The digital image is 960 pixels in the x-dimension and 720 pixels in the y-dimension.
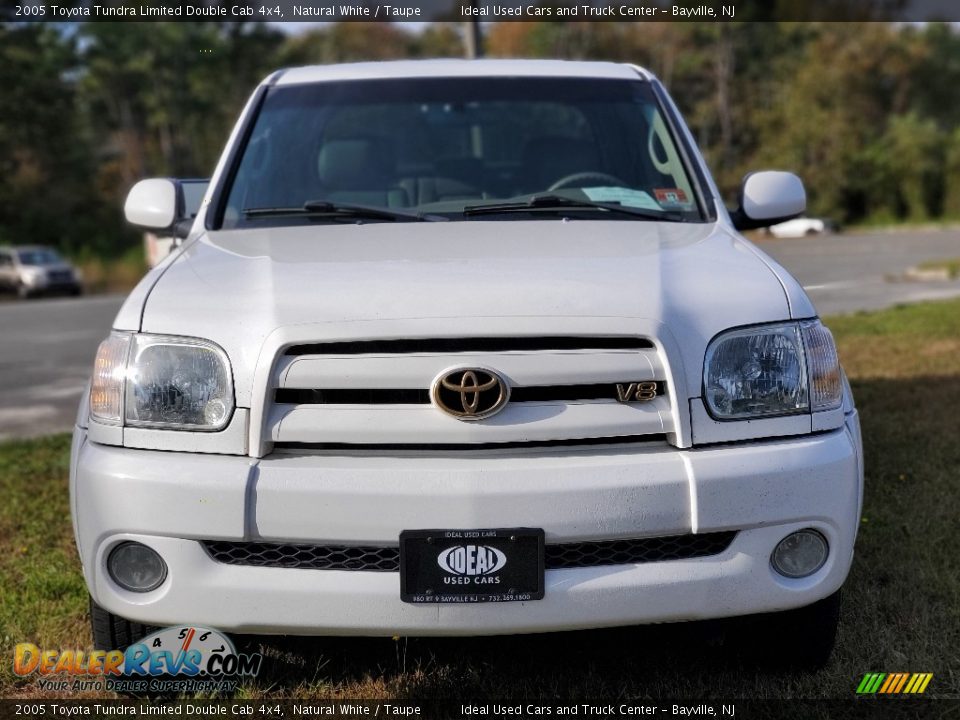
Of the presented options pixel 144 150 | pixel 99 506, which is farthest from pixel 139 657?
pixel 144 150

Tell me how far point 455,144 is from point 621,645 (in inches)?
77.0

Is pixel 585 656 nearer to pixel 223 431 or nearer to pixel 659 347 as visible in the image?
pixel 659 347

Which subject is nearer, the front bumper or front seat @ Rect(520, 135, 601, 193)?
the front bumper

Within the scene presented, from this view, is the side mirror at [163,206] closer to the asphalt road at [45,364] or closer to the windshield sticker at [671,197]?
the windshield sticker at [671,197]

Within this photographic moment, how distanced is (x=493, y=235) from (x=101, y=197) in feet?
163

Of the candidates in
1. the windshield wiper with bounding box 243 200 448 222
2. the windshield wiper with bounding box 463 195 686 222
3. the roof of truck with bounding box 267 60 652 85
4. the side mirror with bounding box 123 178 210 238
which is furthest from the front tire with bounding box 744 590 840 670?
the side mirror with bounding box 123 178 210 238

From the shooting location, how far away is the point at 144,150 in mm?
58781

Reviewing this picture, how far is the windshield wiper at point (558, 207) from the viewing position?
135 inches

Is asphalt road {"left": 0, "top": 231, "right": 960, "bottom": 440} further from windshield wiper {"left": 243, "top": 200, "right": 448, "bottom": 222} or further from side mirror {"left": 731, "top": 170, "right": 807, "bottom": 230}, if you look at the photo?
windshield wiper {"left": 243, "top": 200, "right": 448, "bottom": 222}

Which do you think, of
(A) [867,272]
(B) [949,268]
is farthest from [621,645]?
(A) [867,272]

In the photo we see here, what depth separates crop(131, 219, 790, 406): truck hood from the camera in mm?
2445

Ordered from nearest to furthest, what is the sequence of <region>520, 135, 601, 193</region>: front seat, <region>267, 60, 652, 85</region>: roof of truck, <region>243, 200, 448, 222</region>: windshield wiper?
<region>243, 200, 448, 222</region>: windshield wiper → <region>520, 135, 601, 193</region>: front seat → <region>267, 60, 652, 85</region>: roof of truck

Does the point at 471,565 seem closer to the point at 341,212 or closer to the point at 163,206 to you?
the point at 341,212

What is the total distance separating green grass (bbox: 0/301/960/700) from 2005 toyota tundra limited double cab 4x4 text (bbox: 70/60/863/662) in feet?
1.75
